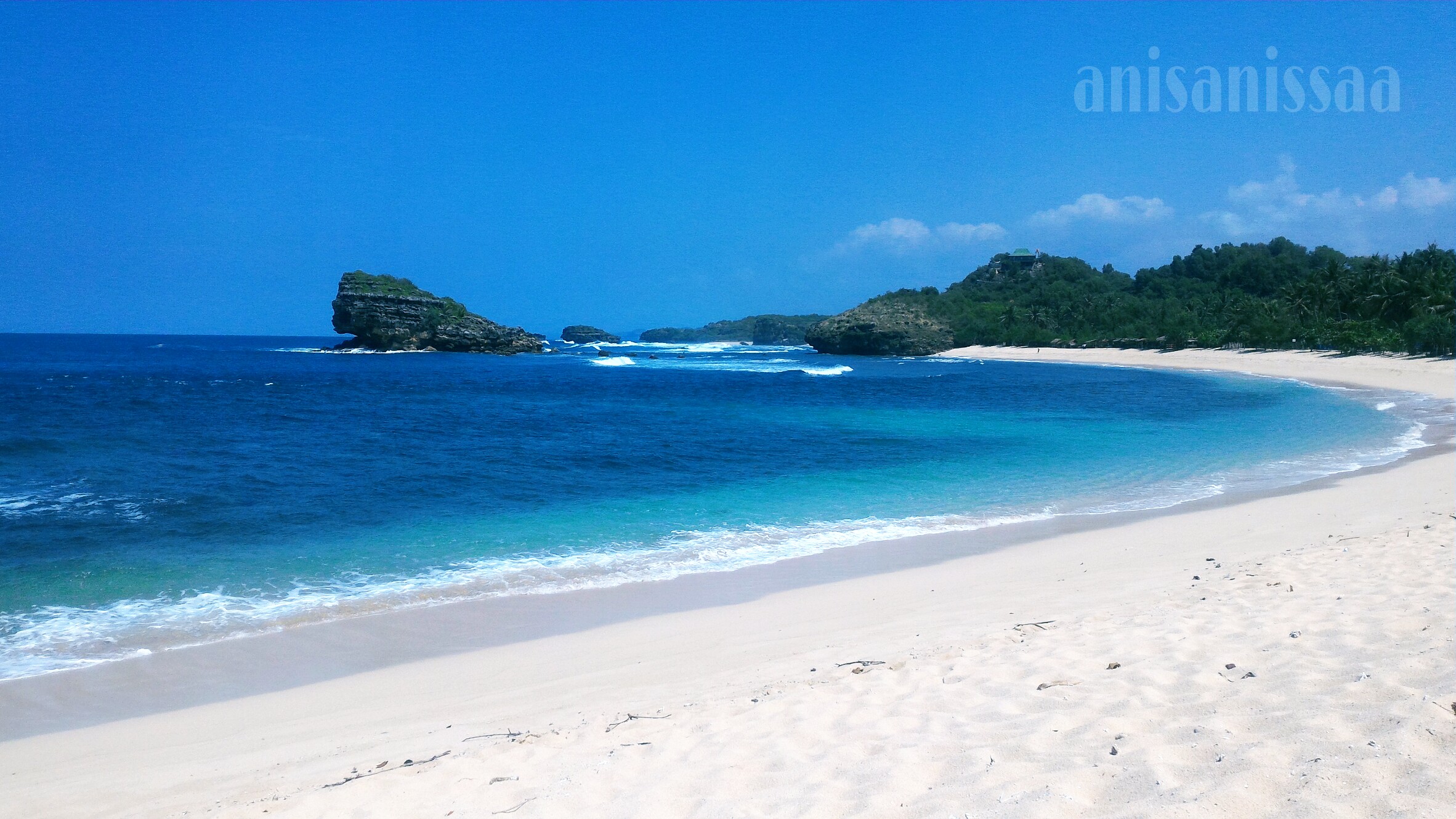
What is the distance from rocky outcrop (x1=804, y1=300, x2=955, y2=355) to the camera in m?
107

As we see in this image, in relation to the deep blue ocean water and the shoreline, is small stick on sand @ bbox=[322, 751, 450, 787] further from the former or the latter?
the deep blue ocean water

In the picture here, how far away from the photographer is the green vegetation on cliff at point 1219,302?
58469mm

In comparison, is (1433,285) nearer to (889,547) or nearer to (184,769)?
(889,547)

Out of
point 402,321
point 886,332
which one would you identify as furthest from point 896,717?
point 886,332

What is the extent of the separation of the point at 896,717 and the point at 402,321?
102 meters

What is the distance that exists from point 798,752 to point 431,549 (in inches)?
327

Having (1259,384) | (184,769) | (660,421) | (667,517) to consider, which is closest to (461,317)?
(660,421)

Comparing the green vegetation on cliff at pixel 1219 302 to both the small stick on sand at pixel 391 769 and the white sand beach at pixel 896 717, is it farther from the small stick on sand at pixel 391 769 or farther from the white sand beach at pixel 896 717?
the small stick on sand at pixel 391 769

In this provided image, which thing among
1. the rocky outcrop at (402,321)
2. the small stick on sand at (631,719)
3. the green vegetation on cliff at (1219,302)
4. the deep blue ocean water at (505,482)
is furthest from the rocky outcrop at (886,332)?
the small stick on sand at (631,719)

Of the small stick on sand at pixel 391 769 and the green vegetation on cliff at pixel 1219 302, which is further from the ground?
the green vegetation on cliff at pixel 1219 302

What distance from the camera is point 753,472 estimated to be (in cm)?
1764

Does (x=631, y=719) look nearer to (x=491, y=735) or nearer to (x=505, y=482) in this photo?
(x=491, y=735)

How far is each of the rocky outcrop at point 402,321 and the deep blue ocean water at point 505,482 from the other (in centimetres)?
6073

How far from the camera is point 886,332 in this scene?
4200 inches
